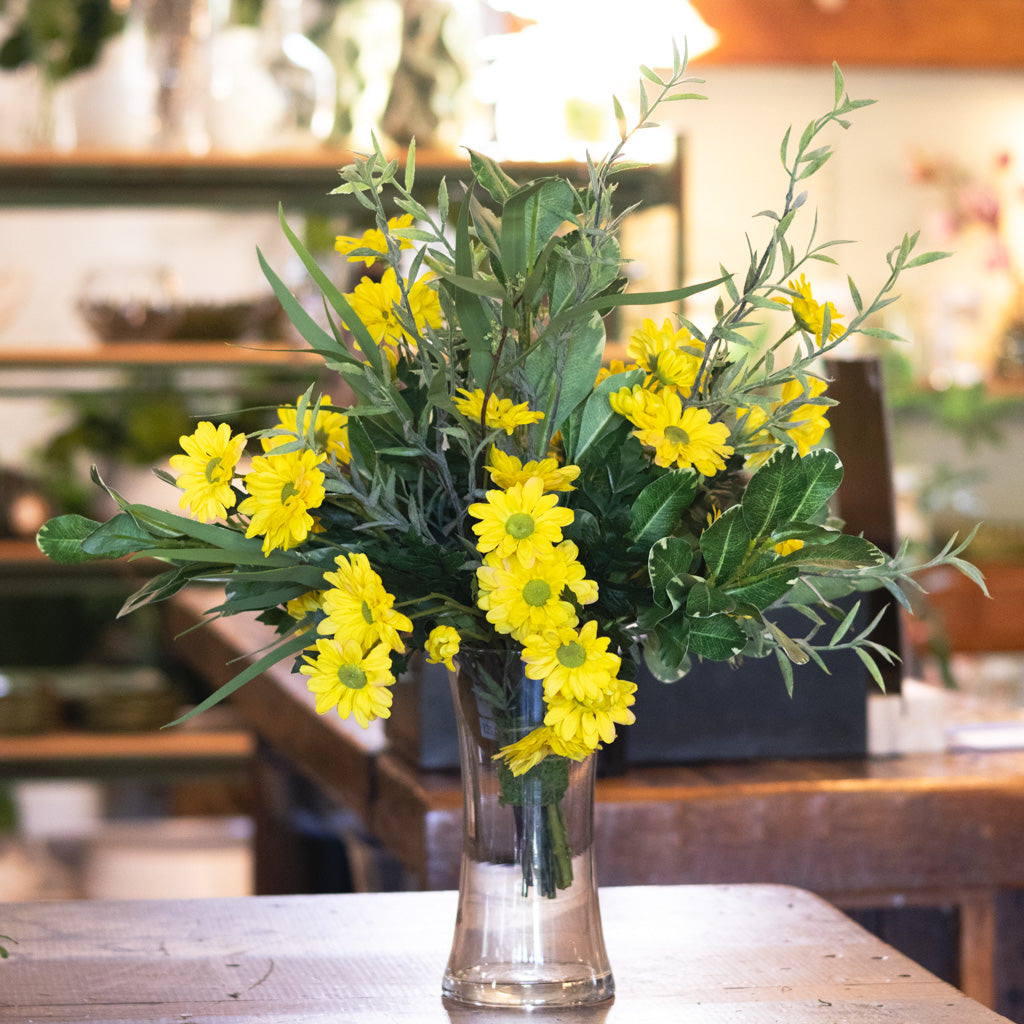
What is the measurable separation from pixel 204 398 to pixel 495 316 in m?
2.75

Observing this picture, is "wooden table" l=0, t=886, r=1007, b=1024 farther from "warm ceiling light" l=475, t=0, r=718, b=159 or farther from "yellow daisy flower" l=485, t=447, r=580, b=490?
"warm ceiling light" l=475, t=0, r=718, b=159

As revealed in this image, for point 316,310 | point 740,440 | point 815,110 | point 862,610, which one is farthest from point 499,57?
point 740,440

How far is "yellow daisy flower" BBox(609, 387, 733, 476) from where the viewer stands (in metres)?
0.65

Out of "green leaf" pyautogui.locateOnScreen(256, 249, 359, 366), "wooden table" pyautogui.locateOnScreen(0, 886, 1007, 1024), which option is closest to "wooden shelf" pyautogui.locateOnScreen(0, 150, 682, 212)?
"wooden table" pyautogui.locateOnScreen(0, 886, 1007, 1024)

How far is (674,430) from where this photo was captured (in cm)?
65

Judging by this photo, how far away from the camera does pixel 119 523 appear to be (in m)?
0.68

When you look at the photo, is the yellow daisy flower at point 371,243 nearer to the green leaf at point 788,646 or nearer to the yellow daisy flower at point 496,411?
the yellow daisy flower at point 496,411

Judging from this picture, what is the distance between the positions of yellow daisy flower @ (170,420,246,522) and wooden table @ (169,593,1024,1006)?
18.4 inches

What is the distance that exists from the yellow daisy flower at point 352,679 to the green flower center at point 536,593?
0.06 meters

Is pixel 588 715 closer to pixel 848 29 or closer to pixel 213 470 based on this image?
pixel 213 470

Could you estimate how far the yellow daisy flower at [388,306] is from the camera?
0.70 meters

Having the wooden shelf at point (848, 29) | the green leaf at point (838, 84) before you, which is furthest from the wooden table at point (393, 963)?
the wooden shelf at point (848, 29)

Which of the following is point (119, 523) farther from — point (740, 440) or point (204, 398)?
point (204, 398)

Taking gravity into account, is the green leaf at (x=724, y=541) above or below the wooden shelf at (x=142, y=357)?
below
